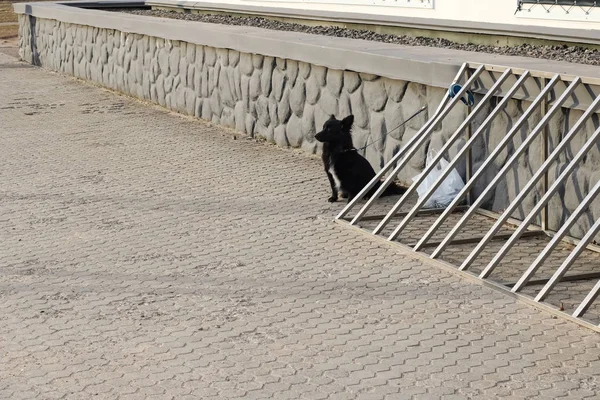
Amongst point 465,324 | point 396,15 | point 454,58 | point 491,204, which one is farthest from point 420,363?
point 396,15

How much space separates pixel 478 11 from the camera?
41.9 feet

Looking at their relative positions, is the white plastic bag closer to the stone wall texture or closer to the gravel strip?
the stone wall texture

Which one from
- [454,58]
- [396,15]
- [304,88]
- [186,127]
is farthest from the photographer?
[396,15]

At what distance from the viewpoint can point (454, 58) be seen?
8.71 m

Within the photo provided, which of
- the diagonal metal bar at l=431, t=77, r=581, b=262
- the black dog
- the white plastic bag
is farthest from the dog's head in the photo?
the diagonal metal bar at l=431, t=77, r=581, b=262

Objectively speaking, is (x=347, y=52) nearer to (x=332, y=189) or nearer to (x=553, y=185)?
(x=332, y=189)

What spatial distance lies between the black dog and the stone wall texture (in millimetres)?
517

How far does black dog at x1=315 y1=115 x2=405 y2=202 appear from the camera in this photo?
8.52 m

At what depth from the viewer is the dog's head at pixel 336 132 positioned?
8.62m

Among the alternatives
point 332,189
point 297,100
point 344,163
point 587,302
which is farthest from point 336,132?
point 587,302

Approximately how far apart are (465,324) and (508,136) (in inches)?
72.9

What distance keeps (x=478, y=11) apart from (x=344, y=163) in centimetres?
490

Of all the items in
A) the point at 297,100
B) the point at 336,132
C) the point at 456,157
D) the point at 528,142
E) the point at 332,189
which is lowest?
the point at 332,189

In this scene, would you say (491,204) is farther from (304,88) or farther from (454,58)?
(304,88)
